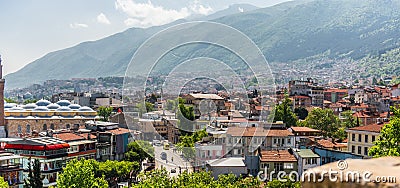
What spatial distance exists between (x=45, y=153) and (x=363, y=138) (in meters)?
13.7

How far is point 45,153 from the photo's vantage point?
21.3m

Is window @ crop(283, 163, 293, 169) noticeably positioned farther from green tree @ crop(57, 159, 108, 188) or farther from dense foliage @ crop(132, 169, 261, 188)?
green tree @ crop(57, 159, 108, 188)

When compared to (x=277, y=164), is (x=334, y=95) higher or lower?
higher

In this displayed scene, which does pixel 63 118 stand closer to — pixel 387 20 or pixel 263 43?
pixel 263 43

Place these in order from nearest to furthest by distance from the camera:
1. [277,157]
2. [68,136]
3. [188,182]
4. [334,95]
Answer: [188,182] < [277,157] < [68,136] < [334,95]

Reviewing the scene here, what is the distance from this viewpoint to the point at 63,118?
42.3 metres

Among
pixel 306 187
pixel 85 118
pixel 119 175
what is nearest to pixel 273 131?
pixel 119 175

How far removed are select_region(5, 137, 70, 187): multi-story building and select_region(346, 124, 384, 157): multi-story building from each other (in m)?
12.8

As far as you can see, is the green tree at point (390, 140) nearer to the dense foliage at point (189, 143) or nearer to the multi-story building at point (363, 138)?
the multi-story building at point (363, 138)

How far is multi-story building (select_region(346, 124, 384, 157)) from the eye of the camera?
21947 millimetres

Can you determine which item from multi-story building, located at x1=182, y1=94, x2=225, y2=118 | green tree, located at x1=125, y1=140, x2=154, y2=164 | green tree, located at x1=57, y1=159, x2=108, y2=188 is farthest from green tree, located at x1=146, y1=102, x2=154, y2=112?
green tree, located at x1=57, y1=159, x2=108, y2=188

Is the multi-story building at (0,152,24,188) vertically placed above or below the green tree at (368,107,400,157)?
below

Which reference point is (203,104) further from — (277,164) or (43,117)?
(43,117)

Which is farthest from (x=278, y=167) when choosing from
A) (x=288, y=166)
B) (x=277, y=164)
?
(x=288, y=166)
